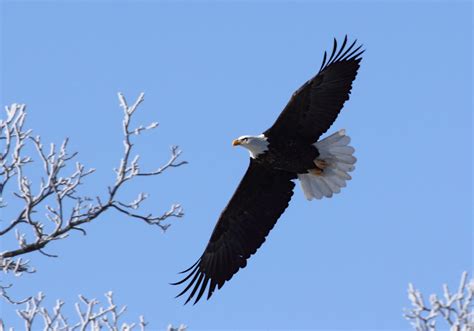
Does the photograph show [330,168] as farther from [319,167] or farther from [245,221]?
[245,221]

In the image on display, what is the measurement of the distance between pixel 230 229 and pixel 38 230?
11.3 ft

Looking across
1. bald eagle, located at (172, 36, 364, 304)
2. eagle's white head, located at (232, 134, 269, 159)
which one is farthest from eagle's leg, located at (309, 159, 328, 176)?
eagle's white head, located at (232, 134, 269, 159)

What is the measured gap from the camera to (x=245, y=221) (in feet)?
27.8

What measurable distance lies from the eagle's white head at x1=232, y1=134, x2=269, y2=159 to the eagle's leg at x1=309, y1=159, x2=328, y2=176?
2.29 feet

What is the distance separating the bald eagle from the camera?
766 centimetres

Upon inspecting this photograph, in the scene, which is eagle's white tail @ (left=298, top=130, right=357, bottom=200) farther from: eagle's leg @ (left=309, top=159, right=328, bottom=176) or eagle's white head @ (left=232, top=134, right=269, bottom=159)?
eagle's white head @ (left=232, top=134, right=269, bottom=159)

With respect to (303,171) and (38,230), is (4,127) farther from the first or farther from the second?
(303,171)

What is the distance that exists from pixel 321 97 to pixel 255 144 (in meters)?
0.76

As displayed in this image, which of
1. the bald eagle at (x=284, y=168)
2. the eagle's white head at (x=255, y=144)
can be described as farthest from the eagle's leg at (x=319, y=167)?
the eagle's white head at (x=255, y=144)

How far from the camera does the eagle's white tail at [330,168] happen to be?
26.3ft

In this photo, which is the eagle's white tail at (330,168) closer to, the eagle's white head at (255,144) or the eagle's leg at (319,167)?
the eagle's leg at (319,167)

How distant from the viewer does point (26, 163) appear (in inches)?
228

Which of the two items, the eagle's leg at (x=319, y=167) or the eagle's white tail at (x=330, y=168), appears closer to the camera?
the eagle's white tail at (x=330, y=168)

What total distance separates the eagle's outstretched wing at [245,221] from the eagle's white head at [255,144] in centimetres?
55
